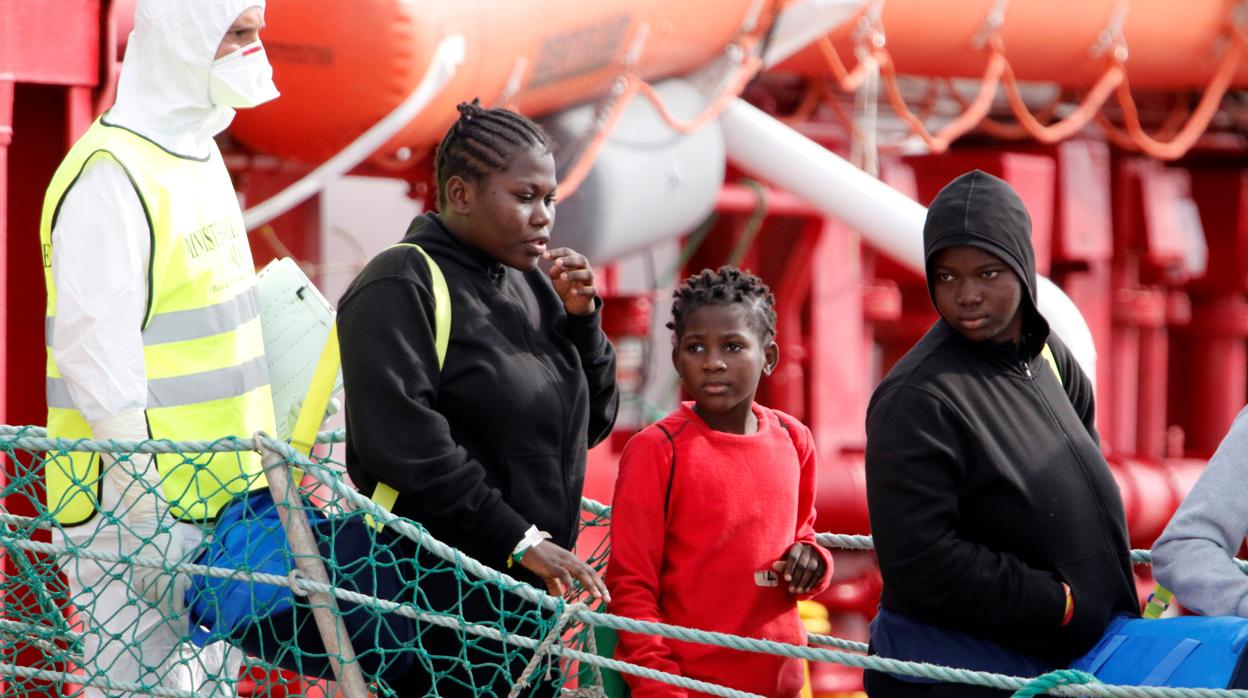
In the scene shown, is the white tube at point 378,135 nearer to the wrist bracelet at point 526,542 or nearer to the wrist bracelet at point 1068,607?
the wrist bracelet at point 526,542

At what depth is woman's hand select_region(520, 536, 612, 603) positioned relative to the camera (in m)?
2.77

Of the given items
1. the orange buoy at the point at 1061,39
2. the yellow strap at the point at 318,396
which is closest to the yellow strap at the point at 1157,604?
the yellow strap at the point at 318,396

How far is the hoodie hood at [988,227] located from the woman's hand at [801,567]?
482 millimetres

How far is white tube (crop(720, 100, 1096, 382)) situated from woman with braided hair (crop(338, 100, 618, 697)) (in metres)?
3.52

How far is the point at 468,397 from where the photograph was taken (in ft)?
9.37

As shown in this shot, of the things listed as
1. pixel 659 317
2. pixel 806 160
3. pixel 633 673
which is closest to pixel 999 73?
pixel 806 160

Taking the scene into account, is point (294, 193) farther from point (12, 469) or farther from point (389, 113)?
point (12, 469)

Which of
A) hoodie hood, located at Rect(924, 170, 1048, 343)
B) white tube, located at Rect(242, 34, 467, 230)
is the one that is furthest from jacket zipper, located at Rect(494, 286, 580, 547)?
white tube, located at Rect(242, 34, 467, 230)

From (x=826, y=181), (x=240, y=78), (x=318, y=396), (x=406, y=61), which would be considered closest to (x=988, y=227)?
(x=318, y=396)

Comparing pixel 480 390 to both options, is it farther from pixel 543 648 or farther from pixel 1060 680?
pixel 1060 680

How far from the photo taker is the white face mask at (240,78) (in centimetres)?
328

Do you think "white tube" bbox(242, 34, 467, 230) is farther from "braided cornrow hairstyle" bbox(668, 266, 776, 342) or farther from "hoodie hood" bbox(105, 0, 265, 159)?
"braided cornrow hairstyle" bbox(668, 266, 776, 342)

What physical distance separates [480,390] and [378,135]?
7.16ft

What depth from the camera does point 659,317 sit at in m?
8.26
